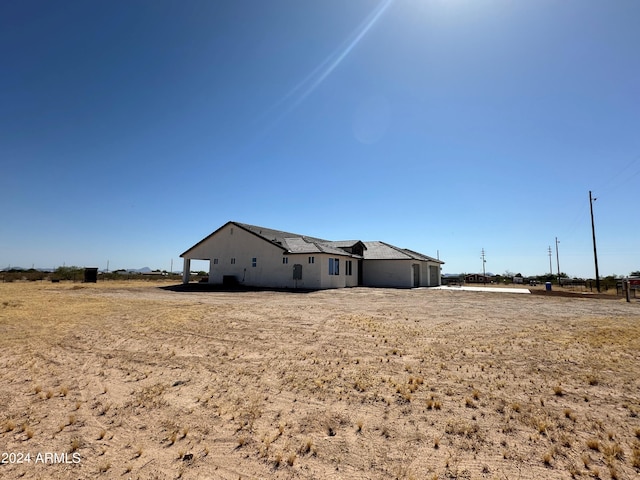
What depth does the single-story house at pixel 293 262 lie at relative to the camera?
28.4 m

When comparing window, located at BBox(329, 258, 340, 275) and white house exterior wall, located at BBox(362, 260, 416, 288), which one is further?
white house exterior wall, located at BBox(362, 260, 416, 288)

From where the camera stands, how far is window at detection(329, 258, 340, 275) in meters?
29.4

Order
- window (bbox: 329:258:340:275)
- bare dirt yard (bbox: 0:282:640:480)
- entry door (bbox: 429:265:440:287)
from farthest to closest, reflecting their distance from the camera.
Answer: entry door (bbox: 429:265:440:287), window (bbox: 329:258:340:275), bare dirt yard (bbox: 0:282:640:480)

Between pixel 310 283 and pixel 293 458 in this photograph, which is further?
pixel 310 283

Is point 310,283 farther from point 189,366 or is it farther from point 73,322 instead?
point 189,366

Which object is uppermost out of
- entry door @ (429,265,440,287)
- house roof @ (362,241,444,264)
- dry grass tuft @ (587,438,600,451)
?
house roof @ (362,241,444,264)

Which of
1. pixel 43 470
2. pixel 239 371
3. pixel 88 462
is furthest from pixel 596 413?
pixel 43 470

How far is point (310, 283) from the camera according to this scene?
27875 millimetres

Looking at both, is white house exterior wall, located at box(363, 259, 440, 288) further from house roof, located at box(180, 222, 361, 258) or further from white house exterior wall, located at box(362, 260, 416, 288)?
house roof, located at box(180, 222, 361, 258)

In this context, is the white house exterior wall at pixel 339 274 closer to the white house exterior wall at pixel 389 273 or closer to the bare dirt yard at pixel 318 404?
the white house exterior wall at pixel 389 273

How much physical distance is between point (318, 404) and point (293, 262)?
24030 millimetres

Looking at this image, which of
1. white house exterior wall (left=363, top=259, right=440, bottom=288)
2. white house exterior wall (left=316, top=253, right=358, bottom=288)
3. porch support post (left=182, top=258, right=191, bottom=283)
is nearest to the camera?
white house exterior wall (left=316, top=253, right=358, bottom=288)

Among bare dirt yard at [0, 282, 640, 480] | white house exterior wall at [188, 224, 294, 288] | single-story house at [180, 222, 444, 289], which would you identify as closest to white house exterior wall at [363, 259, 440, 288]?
single-story house at [180, 222, 444, 289]

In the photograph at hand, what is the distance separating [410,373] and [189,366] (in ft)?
14.7
